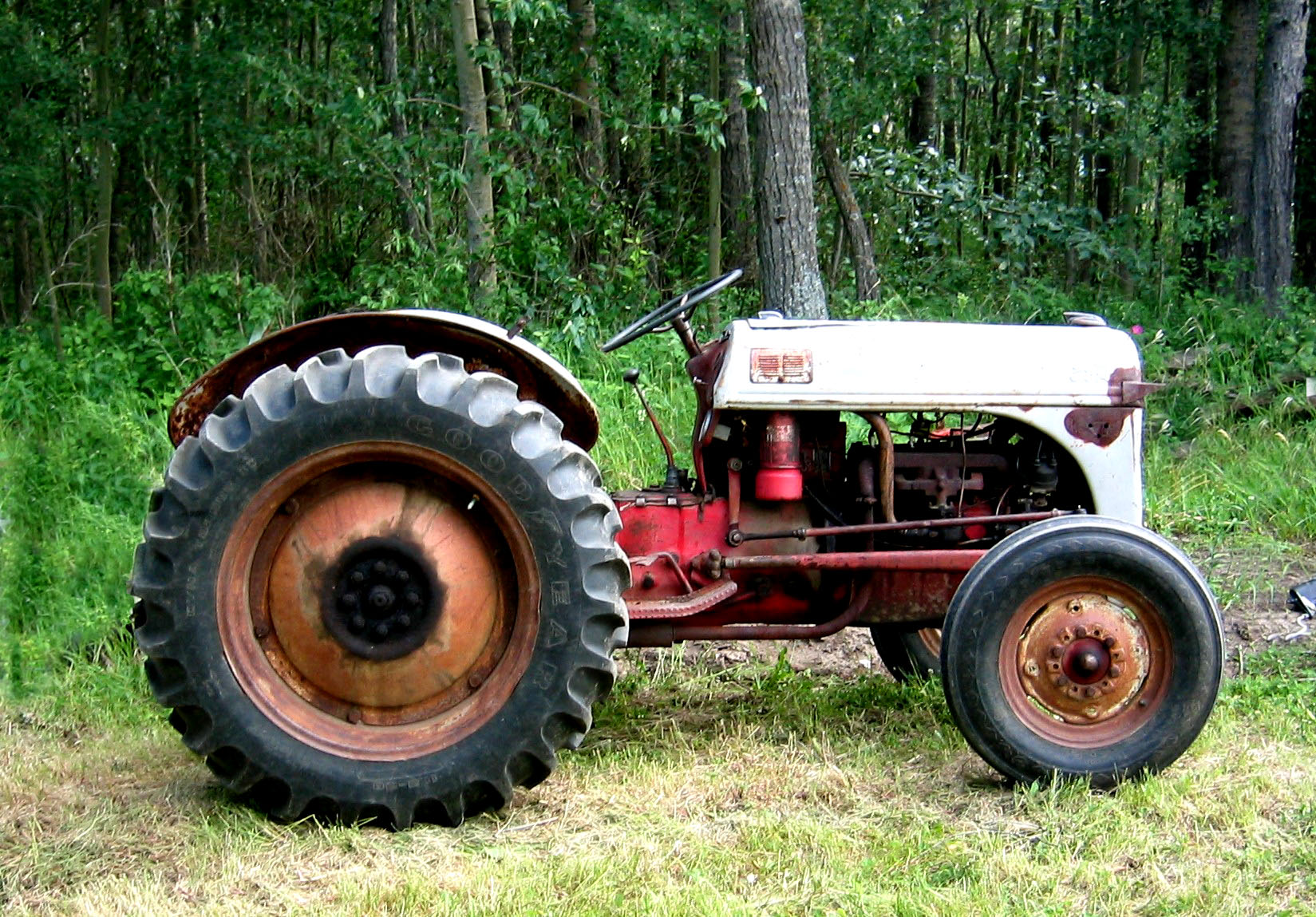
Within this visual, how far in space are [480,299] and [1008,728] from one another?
5.02 meters

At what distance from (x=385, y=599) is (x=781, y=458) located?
129cm


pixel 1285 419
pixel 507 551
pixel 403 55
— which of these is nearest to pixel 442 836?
pixel 507 551

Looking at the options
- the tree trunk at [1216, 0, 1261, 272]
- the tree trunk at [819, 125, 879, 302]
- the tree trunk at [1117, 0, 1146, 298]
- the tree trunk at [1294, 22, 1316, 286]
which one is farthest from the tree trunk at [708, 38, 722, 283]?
the tree trunk at [1294, 22, 1316, 286]

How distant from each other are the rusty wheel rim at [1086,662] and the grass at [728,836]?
0.21 metres

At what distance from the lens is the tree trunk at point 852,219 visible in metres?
11.2

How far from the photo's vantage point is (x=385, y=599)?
377 centimetres

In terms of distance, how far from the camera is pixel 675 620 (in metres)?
4.25

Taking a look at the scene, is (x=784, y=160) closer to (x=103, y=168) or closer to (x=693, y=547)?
(x=693, y=547)

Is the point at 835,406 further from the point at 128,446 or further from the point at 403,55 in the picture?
the point at 403,55

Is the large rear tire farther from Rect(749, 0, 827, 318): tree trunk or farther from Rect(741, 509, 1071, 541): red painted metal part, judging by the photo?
Rect(749, 0, 827, 318): tree trunk

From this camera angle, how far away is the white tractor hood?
4.11 metres

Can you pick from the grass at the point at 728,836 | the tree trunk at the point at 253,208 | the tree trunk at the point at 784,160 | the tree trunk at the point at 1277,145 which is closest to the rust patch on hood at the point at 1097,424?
the grass at the point at 728,836

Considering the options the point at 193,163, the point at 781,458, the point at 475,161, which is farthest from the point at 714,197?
the point at 781,458

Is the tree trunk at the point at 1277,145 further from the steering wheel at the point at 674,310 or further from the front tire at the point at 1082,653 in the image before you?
the steering wheel at the point at 674,310
